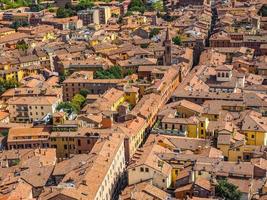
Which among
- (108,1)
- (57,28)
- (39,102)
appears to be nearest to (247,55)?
(39,102)

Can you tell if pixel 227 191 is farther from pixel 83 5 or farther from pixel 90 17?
pixel 83 5

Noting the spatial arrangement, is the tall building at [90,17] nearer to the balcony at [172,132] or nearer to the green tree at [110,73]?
the green tree at [110,73]

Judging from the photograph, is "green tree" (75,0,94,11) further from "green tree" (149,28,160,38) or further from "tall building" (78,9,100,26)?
"green tree" (149,28,160,38)

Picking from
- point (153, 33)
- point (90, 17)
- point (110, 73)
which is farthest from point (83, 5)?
point (110, 73)

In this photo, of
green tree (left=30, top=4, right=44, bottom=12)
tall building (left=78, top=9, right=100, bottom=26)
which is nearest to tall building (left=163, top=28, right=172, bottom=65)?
tall building (left=78, top=9, right=100, bottom=26)

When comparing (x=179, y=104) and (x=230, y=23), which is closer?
(x=179, y=104)

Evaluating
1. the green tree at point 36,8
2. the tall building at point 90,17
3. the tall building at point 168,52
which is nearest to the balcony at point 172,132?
the tall building at point 168,52

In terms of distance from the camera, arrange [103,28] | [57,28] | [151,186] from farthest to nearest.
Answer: [57,28] → [103,28] → [151,186]

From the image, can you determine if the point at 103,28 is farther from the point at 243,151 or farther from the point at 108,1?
the point at 243,151
